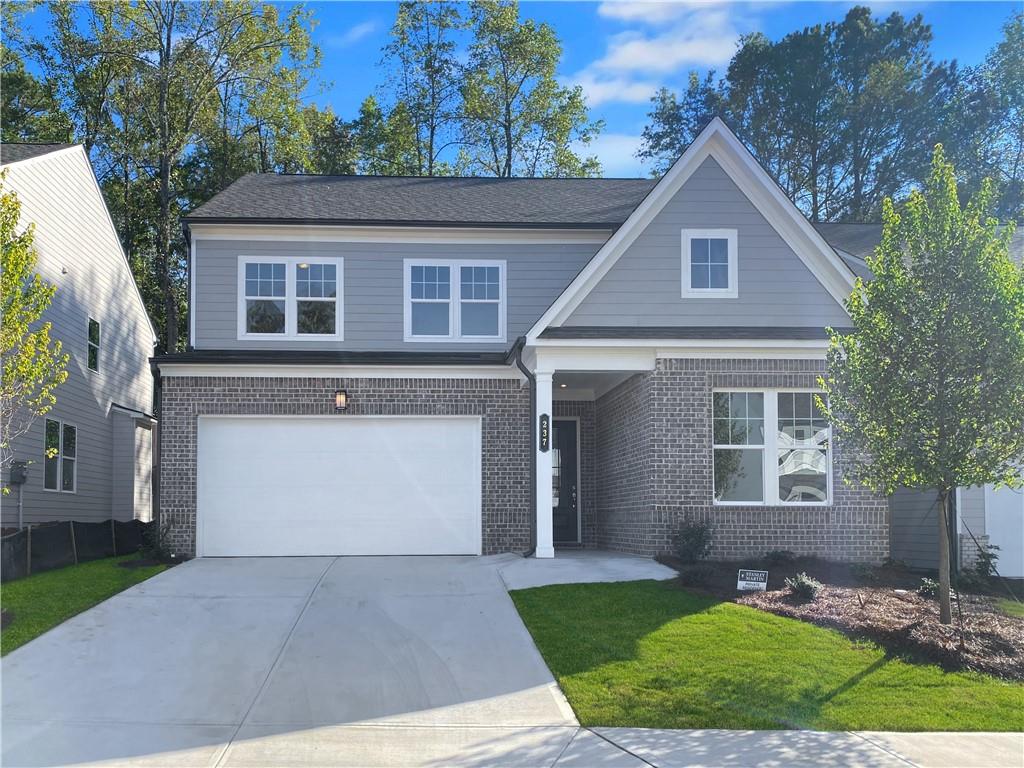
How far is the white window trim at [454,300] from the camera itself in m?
17.8

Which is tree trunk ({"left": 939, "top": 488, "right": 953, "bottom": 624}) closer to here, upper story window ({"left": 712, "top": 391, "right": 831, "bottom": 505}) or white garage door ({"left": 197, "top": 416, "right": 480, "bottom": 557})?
upper story window ({"left": 712, "top": 391, "right": 831, "bottom": 505})

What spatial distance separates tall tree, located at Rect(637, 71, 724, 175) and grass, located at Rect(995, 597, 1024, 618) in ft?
91.0

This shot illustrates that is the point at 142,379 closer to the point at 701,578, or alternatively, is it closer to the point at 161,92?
the point at 161,92

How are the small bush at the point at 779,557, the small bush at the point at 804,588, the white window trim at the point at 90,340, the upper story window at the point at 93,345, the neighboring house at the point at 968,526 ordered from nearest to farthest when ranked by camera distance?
the small bush at the point at 804,588 → the small bush at the point at 779,557 → the neighboring house at the point at 968,526 → the white window trim at the point at 90,340 → the upper story window at the point at 93,345

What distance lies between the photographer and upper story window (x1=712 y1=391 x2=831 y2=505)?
1485 cm

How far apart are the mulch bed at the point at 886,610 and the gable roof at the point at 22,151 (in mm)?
12837

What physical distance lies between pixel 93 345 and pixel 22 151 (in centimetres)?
447

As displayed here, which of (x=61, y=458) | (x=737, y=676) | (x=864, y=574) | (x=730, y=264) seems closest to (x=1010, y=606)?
(x=864, y=574)

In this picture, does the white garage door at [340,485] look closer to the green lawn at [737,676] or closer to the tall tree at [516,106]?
the green lawn at [737,676]

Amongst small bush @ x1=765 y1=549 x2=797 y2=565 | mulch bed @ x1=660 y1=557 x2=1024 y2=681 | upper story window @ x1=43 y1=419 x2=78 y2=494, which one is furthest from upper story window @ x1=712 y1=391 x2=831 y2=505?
upper story window @ x1=43 y1=419 x2=78 y2=494

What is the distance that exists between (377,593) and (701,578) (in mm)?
4059

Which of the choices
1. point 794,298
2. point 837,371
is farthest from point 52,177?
point 837,371

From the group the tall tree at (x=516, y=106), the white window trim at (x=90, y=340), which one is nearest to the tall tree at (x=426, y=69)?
the tall tree at (x=516, y=106)

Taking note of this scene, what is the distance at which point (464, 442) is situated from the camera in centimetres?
1670
